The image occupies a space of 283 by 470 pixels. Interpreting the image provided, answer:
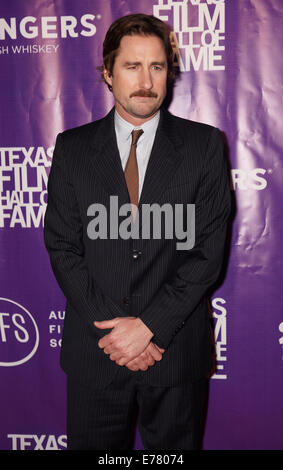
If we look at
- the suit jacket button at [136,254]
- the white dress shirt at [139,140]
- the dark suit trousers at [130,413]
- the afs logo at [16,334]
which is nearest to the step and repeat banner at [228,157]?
the afs logo at [16,334]

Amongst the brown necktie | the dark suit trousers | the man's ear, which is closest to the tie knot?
the brown necktie

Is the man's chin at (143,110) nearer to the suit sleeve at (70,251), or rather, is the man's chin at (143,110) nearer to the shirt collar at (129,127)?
the shirt collar at (129,127)

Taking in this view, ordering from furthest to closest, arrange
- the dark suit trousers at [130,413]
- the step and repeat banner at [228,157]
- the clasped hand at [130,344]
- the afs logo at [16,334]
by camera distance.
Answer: the afs logo at [16,334], the step and repeat banner at [228,157], the dark suit trousers at [130,413], the clasped hand at [130,344]

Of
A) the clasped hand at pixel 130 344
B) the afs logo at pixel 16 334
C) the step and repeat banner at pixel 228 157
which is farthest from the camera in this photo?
the afs logo at pixel 16 334

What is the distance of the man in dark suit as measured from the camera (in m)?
1.83

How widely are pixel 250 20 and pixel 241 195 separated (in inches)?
35.0

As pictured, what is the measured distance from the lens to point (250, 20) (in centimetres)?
244

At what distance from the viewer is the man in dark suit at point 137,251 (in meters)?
1.83

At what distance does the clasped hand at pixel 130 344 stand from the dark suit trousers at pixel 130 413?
0.07 m

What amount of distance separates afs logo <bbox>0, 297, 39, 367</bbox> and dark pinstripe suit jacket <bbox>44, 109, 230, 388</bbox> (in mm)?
898

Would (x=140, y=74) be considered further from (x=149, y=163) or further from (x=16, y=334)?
(x=16, y=334)
